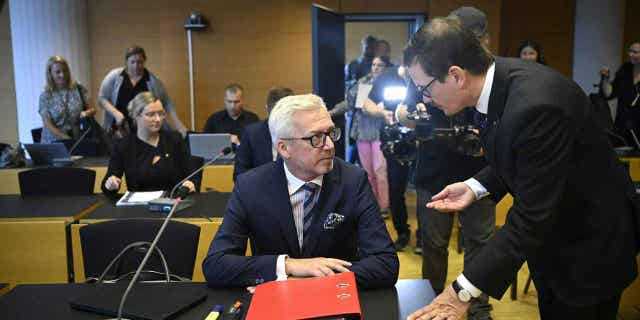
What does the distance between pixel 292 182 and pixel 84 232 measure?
0.89m

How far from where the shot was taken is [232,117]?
5926 mm

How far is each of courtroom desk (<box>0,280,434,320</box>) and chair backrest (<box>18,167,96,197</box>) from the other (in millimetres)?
2042

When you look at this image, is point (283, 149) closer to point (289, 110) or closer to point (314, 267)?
point (289, 110)

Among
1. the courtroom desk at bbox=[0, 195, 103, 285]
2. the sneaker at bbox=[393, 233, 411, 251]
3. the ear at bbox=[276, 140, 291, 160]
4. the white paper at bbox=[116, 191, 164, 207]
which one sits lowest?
the sneaker at bbox=[393, 233, 411, 251]

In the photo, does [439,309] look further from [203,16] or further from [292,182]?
[203,16]

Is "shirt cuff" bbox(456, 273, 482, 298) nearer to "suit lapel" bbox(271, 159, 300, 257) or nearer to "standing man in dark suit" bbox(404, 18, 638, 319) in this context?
"standing man in dark suit" bbox(404, 18, 638, 319)

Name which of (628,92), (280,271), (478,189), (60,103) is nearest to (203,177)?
(60,103)

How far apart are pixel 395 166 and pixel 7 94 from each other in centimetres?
544

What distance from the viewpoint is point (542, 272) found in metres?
1.70

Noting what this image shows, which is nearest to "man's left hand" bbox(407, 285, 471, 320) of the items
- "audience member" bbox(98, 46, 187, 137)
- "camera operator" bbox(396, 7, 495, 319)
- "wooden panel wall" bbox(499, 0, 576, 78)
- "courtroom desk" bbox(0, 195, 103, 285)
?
"camera operator" bbox(396, 7, 495, 319)

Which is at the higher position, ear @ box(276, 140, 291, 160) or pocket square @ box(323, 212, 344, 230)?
ear @ box(276, 140, 291, 160)

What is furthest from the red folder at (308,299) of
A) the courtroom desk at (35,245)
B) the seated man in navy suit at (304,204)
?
the courtroom desk at (35,245)

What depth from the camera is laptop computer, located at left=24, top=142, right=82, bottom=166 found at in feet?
15.7

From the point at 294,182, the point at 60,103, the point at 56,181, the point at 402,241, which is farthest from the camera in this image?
the point at 60,103
